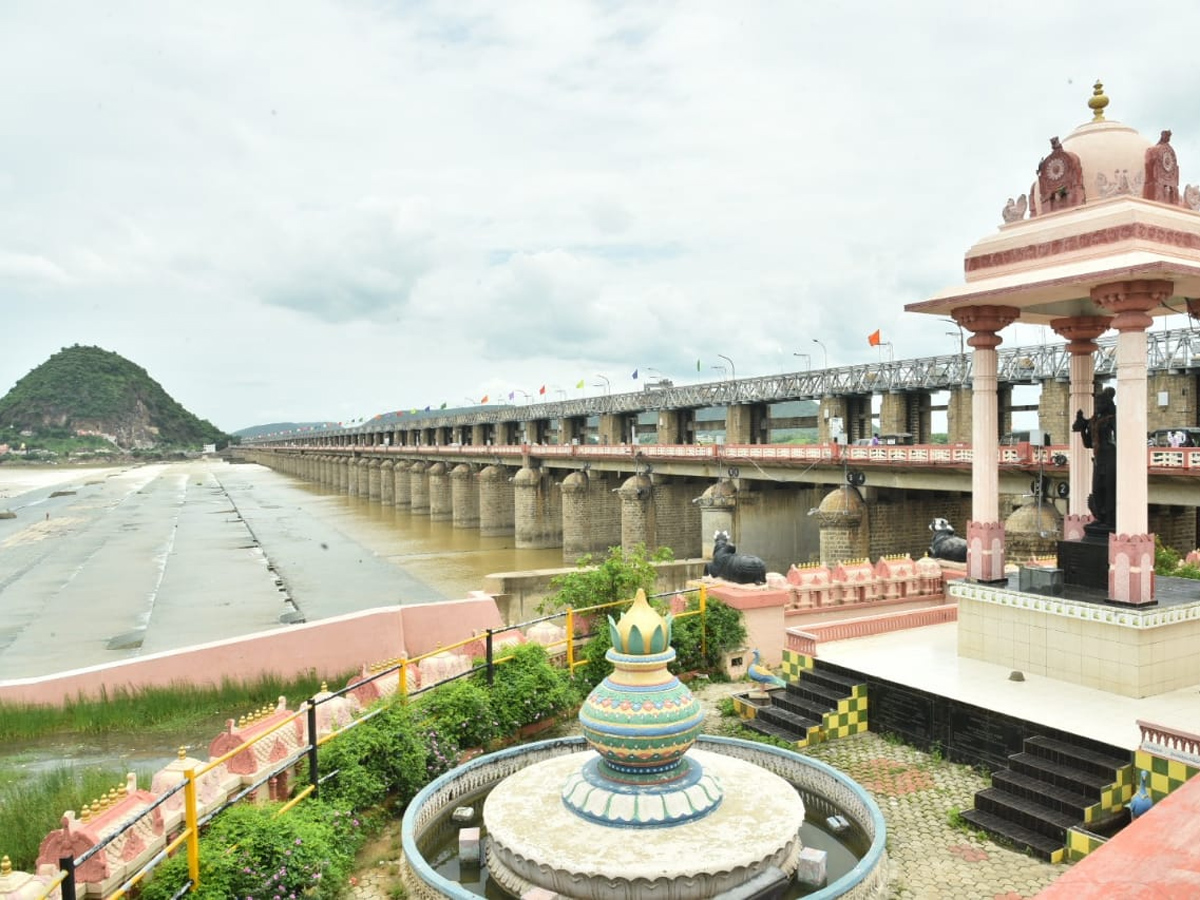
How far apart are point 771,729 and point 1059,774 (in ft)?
13.1

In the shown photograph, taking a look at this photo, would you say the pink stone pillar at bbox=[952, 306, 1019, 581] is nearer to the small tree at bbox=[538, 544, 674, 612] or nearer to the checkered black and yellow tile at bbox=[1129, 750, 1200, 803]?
the checkered black and yellow tile at bbox=[1129, 750, 1200, 803]

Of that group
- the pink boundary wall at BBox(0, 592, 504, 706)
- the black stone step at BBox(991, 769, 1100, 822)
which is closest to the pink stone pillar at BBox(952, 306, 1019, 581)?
the black stone step at BBox(991, 769, 1100, 822)

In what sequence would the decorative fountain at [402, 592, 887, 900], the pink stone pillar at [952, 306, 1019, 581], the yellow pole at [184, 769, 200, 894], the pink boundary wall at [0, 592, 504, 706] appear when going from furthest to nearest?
the pink stone pillar at [952, 306, 1019, 581] < the pink boundary wall at [0, 592, 504, 706] < the decorative fountain at [402, 592, 887, 900] < the yellow pole at [184, 769, 200, 894]

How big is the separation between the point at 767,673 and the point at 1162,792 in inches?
223

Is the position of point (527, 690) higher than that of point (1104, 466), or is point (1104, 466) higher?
point (1104, 466)

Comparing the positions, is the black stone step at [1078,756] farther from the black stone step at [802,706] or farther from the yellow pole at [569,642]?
the yellow pole at [569,642]

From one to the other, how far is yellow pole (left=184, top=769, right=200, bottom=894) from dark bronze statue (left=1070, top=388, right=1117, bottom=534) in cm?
1261

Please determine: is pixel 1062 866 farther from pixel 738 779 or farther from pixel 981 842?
pixel 738 779

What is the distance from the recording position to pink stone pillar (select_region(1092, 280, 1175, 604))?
11.6m

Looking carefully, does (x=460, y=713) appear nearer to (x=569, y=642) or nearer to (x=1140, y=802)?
(x=569, y=642)

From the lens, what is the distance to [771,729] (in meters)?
12.2

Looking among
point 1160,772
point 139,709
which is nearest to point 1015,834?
point 1160,772

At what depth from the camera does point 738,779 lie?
29.1ft

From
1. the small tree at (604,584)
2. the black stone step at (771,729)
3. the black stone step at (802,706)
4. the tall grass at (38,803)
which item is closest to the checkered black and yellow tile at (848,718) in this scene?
the black stone step at (802,706)
